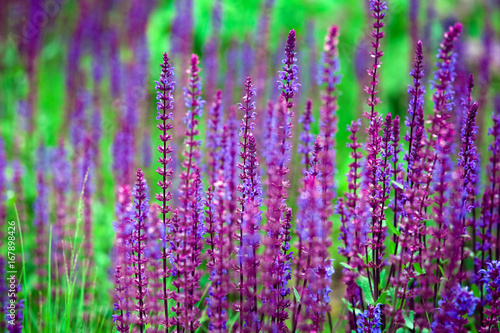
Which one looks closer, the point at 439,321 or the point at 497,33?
the point at 439,321

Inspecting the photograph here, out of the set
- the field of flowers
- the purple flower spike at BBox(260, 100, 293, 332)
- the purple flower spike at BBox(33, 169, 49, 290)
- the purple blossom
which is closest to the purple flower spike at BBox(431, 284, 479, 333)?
the field of flowers

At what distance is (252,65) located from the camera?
17.7ft

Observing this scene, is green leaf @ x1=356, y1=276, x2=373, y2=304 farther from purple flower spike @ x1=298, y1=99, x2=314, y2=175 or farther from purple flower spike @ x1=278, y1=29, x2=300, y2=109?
purple flower spike @ x1=278, y1=29, x2=300, y2=109

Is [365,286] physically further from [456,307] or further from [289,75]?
[289,75]

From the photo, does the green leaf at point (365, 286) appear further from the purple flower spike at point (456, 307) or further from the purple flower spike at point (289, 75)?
the purple flower spike at point (289, 75)

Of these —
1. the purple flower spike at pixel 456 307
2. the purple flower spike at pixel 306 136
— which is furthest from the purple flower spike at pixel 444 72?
the purple flower spike at pixel 456 307

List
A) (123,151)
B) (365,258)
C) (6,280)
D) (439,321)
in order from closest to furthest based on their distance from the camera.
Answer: (439,321), (365,258), (6,280), (123,151)

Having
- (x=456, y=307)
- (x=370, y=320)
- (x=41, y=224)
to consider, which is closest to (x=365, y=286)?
(x=370, y=320)

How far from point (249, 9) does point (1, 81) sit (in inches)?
123

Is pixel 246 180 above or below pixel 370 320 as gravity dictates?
above

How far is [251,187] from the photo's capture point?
1.91m

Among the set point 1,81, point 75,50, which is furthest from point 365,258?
point 1,81

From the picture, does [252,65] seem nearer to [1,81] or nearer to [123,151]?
[123,151]

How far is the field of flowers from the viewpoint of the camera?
178cm
